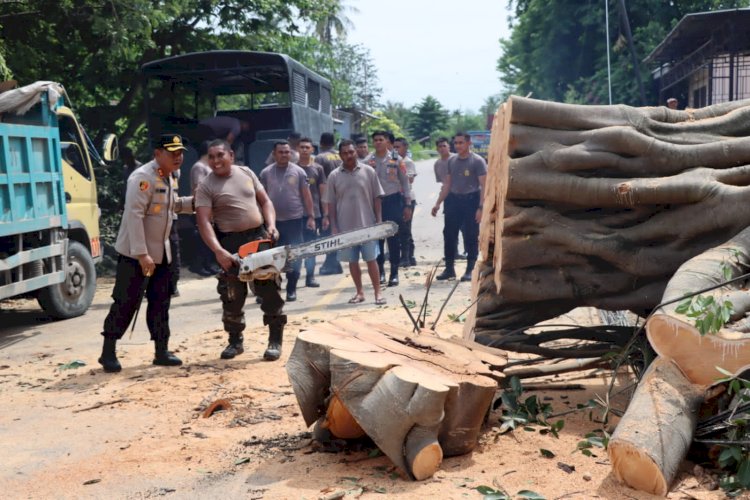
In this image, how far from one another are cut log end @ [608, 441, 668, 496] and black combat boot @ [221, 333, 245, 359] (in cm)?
397

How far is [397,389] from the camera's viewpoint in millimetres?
3820

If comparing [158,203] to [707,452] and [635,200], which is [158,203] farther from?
[707,452]

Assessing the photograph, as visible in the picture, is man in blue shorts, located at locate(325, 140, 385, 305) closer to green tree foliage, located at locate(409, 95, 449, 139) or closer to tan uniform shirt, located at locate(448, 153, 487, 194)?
tan uniform shirt, located at locate(448, 153, 487, 194)

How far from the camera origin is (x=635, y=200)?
4887 millimetres

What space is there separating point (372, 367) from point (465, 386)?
468mm

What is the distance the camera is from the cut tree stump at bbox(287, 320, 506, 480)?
3.80 meters

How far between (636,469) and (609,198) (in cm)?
190

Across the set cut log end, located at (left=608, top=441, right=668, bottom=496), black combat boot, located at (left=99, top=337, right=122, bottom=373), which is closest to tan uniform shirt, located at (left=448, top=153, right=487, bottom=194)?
black combat boot, located at (left=99, top=337, right=122, bottom=373)

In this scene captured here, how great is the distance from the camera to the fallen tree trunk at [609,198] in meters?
4.88

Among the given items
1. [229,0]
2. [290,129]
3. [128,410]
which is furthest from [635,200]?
[229,0]

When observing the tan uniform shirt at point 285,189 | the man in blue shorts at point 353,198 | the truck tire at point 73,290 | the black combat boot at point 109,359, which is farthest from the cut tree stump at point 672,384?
the truck tire at point 73,290

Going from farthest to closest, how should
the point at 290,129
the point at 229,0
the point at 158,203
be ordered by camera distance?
the point at 229,0, the point at 290,129, the point at 158,203

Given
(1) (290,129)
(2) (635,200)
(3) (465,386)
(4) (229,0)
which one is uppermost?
(4) (229,0)

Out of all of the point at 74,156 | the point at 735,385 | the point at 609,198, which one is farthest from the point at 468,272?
the point at 735,385
